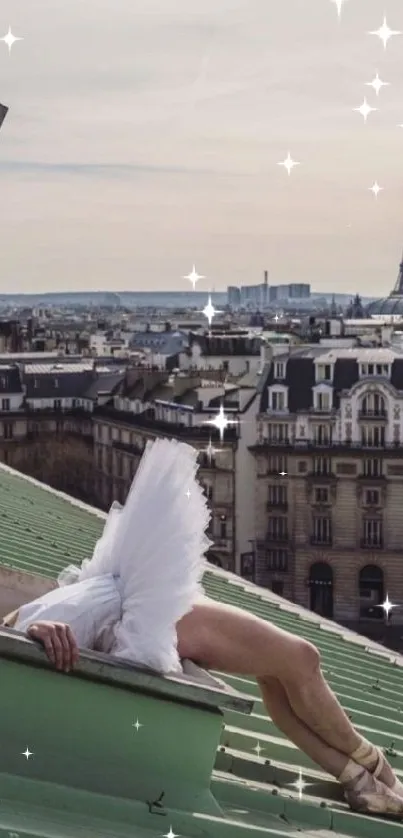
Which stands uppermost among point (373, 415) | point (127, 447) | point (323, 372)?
point (323, 372)

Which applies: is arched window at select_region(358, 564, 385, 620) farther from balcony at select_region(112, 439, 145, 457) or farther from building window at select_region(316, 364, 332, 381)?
balcony at select_region(112, 439, 145, 457)

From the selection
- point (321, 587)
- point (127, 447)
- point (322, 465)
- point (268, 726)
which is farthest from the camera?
point (127, 447)

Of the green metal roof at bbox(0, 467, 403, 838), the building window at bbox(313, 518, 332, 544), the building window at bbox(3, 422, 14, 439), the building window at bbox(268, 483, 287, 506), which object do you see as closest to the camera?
the green metal roof at bbox(0, 467, 403, 838)

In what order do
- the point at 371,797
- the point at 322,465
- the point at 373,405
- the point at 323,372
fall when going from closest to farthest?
the point at 371,797 → the point at 373,405 → the point at 322,465 → the point at 323,372

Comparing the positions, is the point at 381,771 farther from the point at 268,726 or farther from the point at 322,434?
the point at 322,434

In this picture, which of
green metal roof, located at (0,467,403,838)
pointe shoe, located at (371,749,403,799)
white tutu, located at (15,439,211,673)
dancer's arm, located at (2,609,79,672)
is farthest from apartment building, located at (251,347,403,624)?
dancer's arm, located at (2,609,79,672)

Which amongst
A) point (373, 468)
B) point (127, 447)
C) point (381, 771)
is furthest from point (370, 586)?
point (381, 771)

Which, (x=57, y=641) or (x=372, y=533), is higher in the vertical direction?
(x=57, y=641)

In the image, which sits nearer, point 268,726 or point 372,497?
point 268,726
